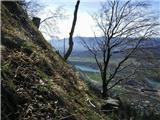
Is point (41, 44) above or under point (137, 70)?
above

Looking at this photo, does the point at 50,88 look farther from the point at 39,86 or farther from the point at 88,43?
the point at 88,43

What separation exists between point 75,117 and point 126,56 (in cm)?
2386

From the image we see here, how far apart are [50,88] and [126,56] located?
23802mm

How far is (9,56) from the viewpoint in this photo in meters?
6.37

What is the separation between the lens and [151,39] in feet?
98.4

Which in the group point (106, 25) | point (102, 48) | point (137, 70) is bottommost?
point (137, 70)

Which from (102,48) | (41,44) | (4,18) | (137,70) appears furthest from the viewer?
(137,70)

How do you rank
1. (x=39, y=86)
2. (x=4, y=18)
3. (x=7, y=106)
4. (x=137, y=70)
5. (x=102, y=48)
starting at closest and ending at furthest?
(x=7, y=106), (x=39, y=86), (x=4, y=18), (x=102, y=48), (x=137, y=70)

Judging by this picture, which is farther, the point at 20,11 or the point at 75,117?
the point at 20,11

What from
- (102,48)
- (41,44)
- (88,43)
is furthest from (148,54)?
(41,44)

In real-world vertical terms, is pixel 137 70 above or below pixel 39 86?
below

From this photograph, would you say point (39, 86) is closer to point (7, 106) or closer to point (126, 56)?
point (7, 106)

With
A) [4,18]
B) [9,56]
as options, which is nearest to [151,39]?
[4,18]

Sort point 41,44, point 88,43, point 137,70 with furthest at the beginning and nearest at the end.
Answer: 1. point 88,43
2. point 137,70
3. point 41,44
